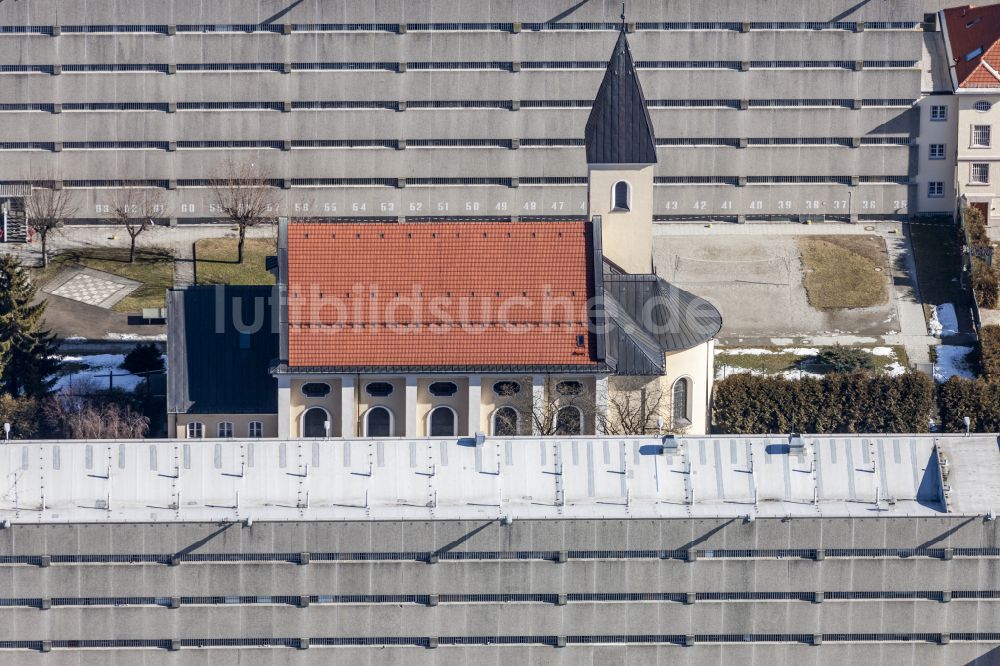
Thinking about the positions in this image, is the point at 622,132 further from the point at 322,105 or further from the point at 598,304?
the point at 322,105

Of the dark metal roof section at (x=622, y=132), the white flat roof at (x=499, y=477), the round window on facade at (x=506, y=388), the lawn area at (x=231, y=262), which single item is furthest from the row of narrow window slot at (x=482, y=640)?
the lawn area at (x=231, y=262)

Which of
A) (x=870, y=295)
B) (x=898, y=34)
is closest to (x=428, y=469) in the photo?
(x=870, y=295)

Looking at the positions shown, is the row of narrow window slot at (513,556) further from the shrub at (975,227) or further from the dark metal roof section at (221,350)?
the shrub at (975,227)

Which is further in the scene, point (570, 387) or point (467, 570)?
point (570, 387)

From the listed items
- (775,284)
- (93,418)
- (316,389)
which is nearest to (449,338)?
(316,389)

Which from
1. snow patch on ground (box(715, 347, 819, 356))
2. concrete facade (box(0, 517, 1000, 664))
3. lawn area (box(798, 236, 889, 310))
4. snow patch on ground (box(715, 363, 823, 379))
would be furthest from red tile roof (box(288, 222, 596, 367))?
lawn area (box(798, 236, 889, 310))

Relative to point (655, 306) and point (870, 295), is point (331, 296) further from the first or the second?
point (870, 295)
